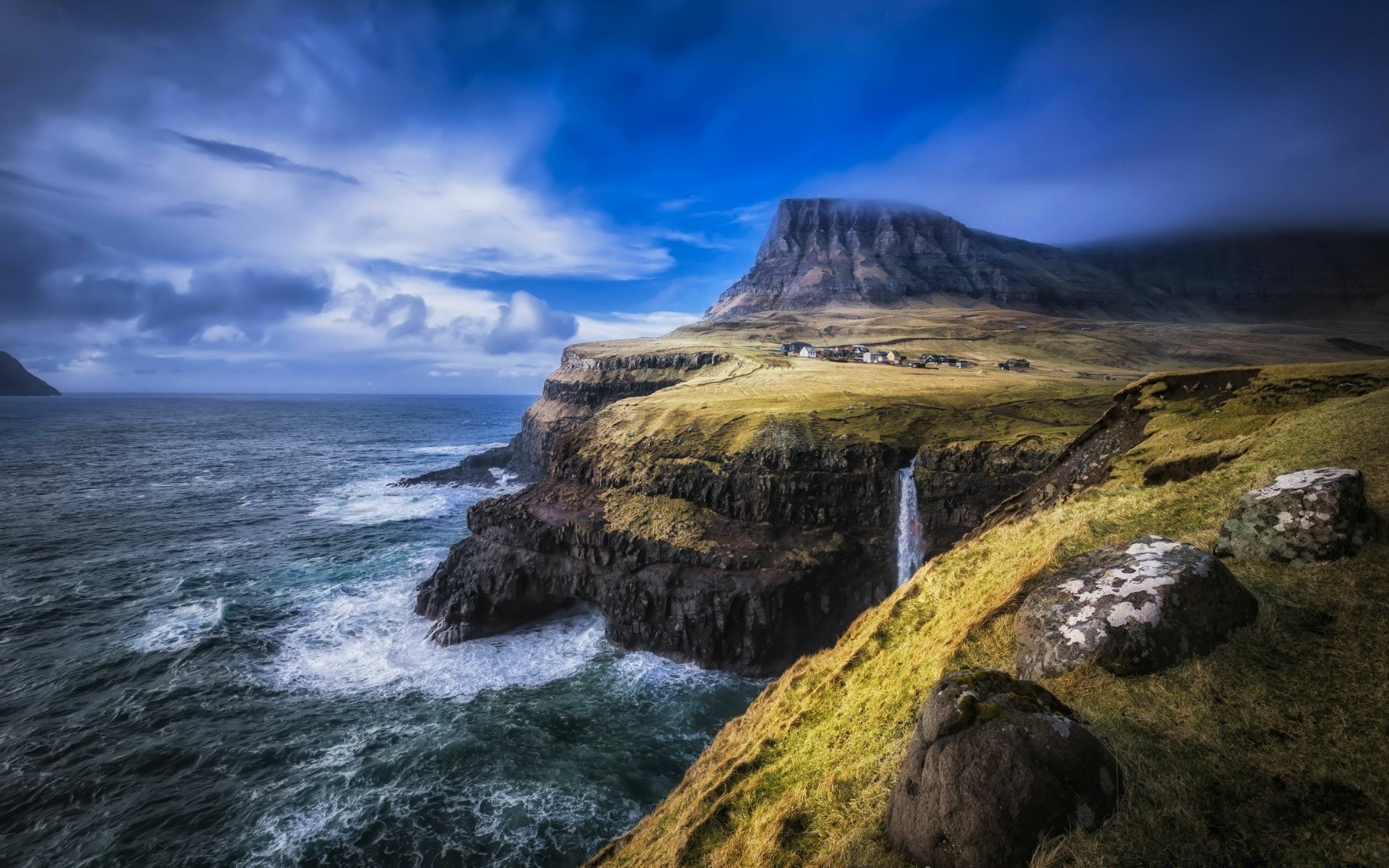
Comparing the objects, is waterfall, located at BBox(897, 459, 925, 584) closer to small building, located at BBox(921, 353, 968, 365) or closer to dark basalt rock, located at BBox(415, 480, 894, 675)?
dark basalt rock, located at BBox(415, 480, 894, 675)

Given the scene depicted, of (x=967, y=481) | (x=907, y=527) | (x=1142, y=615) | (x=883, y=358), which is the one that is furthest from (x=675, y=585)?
(x=883, y=358)

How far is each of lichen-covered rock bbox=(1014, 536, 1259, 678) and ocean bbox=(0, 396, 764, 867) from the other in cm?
1904

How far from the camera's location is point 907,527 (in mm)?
37875

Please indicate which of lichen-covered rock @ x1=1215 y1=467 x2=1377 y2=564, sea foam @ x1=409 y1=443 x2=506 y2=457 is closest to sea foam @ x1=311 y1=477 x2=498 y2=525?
sea foam @ x1=409 y1=443 x2=506 y2=457

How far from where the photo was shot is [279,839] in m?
20.1

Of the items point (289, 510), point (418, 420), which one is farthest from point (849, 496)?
point (418, 420)

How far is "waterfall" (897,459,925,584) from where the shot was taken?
36.3 meters

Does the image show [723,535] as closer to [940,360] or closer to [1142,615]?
[1142,615]

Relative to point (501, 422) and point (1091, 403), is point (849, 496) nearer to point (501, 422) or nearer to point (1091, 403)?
point (1091, 403)

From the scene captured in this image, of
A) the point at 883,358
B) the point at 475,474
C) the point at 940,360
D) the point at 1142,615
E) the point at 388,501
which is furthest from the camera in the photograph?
the point at 883,358

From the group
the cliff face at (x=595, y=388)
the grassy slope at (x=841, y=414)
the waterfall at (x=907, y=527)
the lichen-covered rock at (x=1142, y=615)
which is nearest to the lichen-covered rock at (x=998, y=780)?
the lichen-covered rock at (x=1142, y=615)

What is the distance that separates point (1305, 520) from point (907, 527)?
29.4 meters

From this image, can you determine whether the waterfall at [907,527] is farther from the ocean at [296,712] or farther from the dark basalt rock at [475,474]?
the dark basalt rock at [475,474]

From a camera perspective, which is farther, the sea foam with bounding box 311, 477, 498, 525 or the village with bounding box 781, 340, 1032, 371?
the village with bounding box 781, 340, 1032, 371
